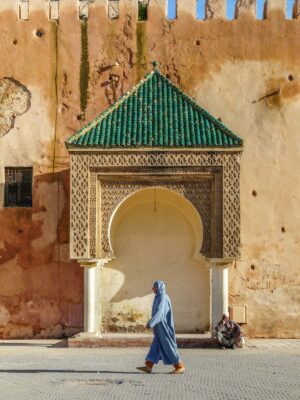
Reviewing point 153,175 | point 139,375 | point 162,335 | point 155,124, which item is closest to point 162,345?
point 162,335

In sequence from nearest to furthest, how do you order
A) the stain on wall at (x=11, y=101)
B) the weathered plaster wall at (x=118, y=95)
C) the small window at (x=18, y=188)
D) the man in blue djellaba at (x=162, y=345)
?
1. the man in blue djellaba at (x=162, y=345)
2. the weathered plaster wall at (x=118, y=95)
3. the small window at (x=18, y=188)
4. the stain on wall at (x=11, y=101)

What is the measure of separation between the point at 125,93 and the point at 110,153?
1607mm

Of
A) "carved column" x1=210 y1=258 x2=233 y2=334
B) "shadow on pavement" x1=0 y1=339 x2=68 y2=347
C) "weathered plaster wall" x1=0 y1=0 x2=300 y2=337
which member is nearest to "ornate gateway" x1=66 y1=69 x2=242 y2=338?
"carved column" x1=210 y1=258 x2=233 y2=334

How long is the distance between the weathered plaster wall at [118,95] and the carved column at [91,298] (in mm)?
1176

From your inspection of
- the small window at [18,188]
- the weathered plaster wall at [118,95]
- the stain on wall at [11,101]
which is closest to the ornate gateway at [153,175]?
the weathered plaster wall at [118,95]

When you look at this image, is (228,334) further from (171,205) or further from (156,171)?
(171,205)

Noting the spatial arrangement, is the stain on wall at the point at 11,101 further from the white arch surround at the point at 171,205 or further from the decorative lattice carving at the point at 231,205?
the decorative lattice carving at the point at 231,205

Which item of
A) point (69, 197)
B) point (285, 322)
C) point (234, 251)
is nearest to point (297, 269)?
point (285, 322)

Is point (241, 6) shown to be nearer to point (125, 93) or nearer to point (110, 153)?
point (125, 93)

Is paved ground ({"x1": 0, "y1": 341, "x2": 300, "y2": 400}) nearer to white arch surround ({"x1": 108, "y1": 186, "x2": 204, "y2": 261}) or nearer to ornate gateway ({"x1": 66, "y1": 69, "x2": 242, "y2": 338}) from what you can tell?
ornate gateway ({"x1": 66, "y1": 69, "x2": 242, "y2": 338})

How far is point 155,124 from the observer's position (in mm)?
14367

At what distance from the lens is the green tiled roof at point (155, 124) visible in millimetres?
13961

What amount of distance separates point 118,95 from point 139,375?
7.36m

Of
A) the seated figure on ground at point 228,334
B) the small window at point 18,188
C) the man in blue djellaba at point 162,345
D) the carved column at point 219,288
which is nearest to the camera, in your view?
the man in blue djellaba at point 162,345
